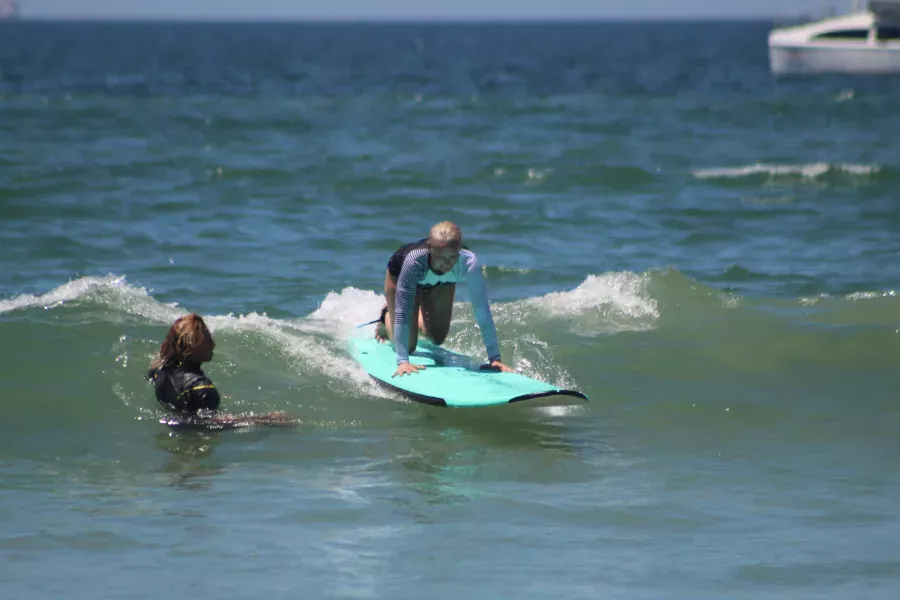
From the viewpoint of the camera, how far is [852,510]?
706 centimetres

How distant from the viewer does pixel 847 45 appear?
5762 cm

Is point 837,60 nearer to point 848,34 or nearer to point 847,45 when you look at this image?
point 847,45

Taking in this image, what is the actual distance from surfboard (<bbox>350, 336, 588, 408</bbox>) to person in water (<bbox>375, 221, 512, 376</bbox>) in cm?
13

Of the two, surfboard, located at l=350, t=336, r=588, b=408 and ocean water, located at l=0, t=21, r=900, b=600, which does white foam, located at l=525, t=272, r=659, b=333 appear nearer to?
ocean water, located at l=0, t=21, r=900, b=600

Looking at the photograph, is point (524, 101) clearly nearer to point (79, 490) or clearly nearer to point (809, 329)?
point (809, 329)

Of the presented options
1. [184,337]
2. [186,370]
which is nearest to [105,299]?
[186,370]

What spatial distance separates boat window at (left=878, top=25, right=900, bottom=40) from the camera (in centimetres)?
5725

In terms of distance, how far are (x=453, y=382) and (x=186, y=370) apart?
6.33 feet

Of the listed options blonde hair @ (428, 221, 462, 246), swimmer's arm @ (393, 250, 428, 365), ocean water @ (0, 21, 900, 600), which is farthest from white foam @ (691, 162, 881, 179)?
blonde hair @ (428, 221, 462, 246)

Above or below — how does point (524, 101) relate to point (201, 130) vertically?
above

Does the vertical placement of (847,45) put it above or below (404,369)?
above

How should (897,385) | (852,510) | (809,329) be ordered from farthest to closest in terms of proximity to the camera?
1. (809,329)
2. (897,385)
3. (852,510)

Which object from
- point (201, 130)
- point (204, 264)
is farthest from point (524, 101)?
point (204, 264)

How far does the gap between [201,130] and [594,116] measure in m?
11.4
